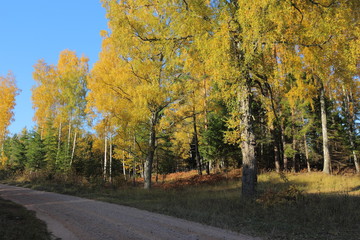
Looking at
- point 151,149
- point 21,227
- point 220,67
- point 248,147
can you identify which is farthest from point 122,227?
point 151,149

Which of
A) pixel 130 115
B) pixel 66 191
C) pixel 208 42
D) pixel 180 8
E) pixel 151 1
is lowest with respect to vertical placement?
pixel 66 191

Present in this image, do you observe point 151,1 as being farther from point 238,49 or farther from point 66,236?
point 66,236

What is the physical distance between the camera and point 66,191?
42.5 feet

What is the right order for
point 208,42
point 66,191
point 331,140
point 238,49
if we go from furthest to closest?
point 331,140
point 66,191
point 238,49
point 208,42

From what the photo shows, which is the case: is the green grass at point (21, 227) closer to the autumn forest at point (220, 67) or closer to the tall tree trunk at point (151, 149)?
the autumn forest at point (220, 67)

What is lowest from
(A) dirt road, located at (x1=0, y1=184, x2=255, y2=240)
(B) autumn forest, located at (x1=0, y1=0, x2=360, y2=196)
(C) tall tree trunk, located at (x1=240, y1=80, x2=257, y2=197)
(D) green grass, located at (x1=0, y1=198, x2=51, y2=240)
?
(A) dirt road, located at (x1=0, y1=184, x2=255, y2=240)

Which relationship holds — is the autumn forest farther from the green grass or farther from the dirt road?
the green grass

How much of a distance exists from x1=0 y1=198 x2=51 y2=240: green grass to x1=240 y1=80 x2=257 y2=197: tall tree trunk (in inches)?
233

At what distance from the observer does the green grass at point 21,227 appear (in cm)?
441

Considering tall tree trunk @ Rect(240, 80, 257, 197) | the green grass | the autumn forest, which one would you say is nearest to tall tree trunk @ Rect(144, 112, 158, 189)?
the autumn forest

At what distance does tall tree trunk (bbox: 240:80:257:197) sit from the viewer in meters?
7.98

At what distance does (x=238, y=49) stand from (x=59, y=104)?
25538 millimetres

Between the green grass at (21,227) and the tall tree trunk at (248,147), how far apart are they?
5.91 meters

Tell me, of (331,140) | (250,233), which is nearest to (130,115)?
(250,233)
